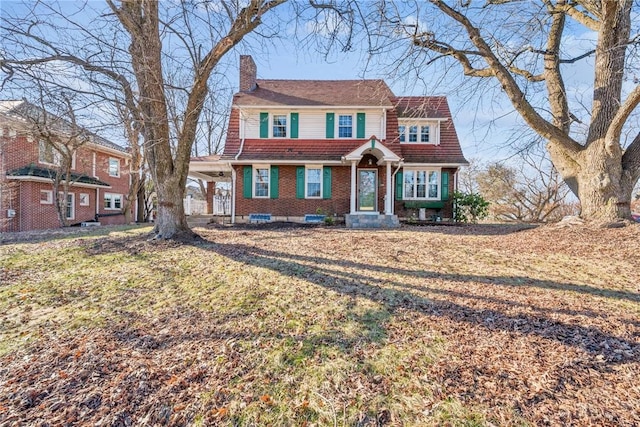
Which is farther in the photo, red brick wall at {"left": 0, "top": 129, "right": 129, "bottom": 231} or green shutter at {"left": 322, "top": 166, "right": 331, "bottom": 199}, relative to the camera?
red brick wall at {"left": 0, "top": 129, "right": 129, "bottom": 231}

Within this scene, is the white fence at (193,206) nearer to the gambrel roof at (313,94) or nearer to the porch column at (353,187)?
the gambrel roof at (313,94)

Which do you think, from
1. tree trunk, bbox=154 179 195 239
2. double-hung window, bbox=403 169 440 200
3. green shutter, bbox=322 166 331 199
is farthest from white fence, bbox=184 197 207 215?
double-hung window, bbox=403 169 440 200

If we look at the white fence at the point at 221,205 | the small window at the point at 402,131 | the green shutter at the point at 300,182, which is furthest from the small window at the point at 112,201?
the small window at the point at 402,131

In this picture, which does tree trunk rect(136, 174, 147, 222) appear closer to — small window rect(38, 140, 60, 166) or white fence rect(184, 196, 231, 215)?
white fence rect(184, 196, 231, 215)

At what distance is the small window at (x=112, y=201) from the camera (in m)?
21.8

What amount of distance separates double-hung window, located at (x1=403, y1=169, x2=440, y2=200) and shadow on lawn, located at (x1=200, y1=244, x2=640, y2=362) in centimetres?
998

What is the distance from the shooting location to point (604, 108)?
23.5ft

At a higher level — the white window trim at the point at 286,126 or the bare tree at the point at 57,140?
the white window trim at the point at 286,126

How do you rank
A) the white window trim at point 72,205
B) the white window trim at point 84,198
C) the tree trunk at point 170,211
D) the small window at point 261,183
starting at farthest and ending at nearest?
1. the white window trim at point 84,198
2. the white window trim at point 72,205
3. the small window at point 261,183
4. the tree trunk at point 170,211

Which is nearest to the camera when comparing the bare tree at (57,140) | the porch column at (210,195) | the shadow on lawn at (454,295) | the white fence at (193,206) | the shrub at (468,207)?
the shadow on lawn at (454,295)

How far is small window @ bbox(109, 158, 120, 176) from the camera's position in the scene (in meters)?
22.0

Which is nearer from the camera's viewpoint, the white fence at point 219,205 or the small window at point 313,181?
the small window at point 313,181

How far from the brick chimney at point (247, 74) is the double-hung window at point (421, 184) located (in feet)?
29.7

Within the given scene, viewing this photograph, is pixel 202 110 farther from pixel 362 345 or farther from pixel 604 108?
pixel 604 108
